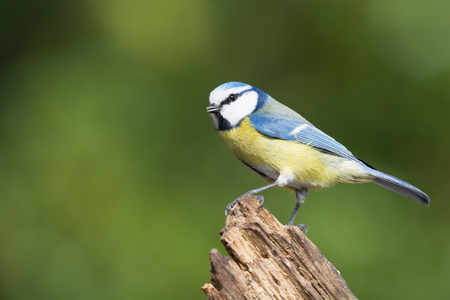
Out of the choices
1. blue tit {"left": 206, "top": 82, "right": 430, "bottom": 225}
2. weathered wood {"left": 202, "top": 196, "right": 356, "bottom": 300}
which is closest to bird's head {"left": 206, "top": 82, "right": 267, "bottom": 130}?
blue tit {"left": 206, "top": 82, "right": 430, "bottom": 225}

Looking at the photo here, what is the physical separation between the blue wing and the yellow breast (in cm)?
2

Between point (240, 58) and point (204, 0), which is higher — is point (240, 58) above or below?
below

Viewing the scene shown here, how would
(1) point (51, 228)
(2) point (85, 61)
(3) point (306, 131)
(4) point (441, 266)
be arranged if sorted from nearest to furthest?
1. (3) point (306, 131)
2. (4) point (441, 266)
3. (1) point (51, 228)
4. (2) point (85, 61)

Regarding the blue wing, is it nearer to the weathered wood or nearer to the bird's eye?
the bird's eye

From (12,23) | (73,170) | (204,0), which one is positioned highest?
(12,23)

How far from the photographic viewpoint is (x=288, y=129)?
2482 millimetres

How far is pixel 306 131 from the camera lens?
251 centimetres

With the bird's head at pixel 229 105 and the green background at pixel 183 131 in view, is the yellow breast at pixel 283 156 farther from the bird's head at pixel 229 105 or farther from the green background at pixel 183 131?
the green background at pixel 183 131

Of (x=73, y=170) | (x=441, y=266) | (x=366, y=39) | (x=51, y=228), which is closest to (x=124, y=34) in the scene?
(x=73, y=170)

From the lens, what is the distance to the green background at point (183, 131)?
3.63m

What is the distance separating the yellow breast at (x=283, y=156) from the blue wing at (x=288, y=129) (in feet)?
0.08

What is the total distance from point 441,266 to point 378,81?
1.37 m

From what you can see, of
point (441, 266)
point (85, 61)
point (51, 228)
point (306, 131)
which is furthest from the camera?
point (85, 61)

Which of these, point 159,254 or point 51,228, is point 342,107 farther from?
point 51,228
